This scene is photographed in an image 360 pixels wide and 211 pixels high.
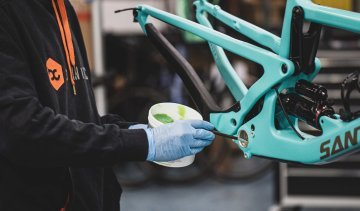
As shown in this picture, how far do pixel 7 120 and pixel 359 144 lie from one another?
624 millimetres

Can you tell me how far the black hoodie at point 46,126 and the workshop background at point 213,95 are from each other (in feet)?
5.46

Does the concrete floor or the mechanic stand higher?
the mechanic

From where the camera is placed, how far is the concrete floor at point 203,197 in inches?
135

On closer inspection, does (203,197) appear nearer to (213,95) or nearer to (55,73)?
(213,95)

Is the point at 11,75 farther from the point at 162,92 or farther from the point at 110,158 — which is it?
the point at 162,92

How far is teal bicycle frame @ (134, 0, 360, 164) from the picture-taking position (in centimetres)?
96

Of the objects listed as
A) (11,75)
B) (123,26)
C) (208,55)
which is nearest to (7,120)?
(11,75)

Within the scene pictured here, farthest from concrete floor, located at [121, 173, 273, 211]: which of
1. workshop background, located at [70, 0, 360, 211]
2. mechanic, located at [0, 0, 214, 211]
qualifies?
mechanic, located at [0, 0, 214, 211]

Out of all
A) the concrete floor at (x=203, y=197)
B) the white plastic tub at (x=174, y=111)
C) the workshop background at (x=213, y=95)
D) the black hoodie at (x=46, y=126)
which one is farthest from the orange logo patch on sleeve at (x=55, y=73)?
the concrete floor at (x=203, y=197)

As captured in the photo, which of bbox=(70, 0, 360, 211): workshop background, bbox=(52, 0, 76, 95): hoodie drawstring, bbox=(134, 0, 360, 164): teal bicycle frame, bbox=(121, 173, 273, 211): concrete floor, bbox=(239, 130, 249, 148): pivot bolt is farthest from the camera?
bbox=(121, 173, 273, 211): concrete floor

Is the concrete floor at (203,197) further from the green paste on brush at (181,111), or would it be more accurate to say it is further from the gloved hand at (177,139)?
the gloved hand at (177,139)

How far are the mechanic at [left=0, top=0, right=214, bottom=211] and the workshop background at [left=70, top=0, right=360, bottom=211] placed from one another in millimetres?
1656

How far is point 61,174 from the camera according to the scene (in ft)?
A: 4.08

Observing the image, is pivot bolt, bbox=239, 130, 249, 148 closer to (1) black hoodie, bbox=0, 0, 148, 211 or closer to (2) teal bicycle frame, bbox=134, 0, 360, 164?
(2) teal bicycle frame, bbox=134, 0, 360, 164
